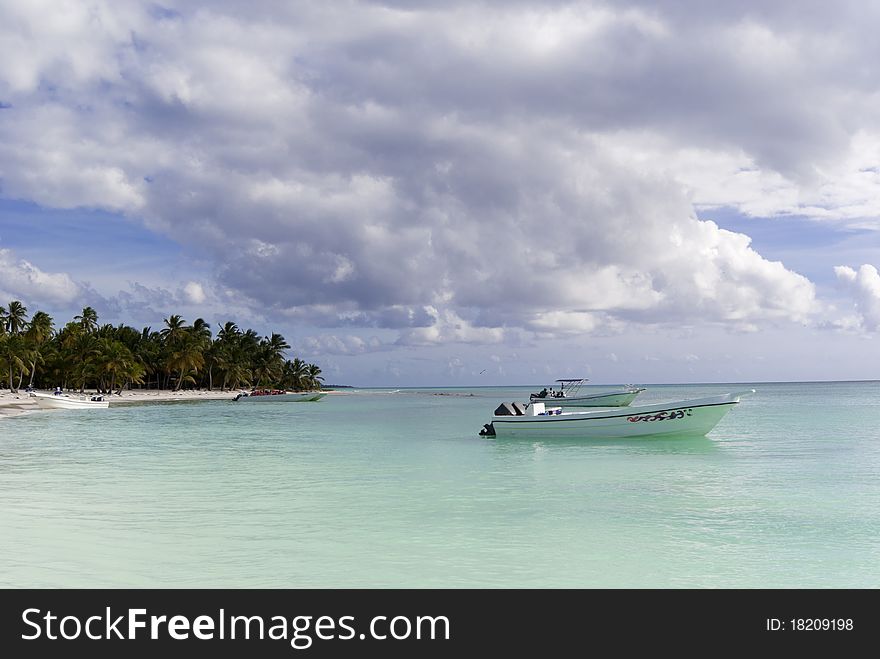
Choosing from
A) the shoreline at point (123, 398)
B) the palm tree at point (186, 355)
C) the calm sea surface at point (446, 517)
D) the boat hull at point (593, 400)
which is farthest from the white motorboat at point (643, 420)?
the palm tree at point (186, 355)

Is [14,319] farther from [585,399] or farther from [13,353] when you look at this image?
[585,399]

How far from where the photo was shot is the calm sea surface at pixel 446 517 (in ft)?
30.5

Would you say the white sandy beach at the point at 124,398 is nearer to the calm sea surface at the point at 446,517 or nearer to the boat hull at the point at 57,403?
the boat hull at the point at 57,403

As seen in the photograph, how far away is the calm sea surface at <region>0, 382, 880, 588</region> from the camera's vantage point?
928 centimetres

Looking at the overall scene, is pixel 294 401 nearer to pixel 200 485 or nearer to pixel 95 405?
pixel 95 405

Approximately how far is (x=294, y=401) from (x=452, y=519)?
89.9m

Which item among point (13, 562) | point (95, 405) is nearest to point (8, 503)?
point (13, 562)

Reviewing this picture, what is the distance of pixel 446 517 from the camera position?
42.7ft

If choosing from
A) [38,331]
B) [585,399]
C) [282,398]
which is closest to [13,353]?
[38,331]

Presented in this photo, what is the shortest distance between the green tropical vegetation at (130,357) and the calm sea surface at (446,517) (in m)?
70.9

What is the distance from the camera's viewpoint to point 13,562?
9.73 meters

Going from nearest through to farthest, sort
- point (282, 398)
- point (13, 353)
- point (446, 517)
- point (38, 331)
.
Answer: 1. point (446, 517)
2. point (13, 353)
3. point (38, 331)
4. point (282, 398)

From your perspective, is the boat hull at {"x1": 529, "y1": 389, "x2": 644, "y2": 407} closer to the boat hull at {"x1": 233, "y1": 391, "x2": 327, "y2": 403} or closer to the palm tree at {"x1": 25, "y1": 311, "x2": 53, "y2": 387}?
the boat hull at {"x1": 233, "y1": 391, "x2": 327, "y2": 403}

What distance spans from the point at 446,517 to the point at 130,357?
306 ft
